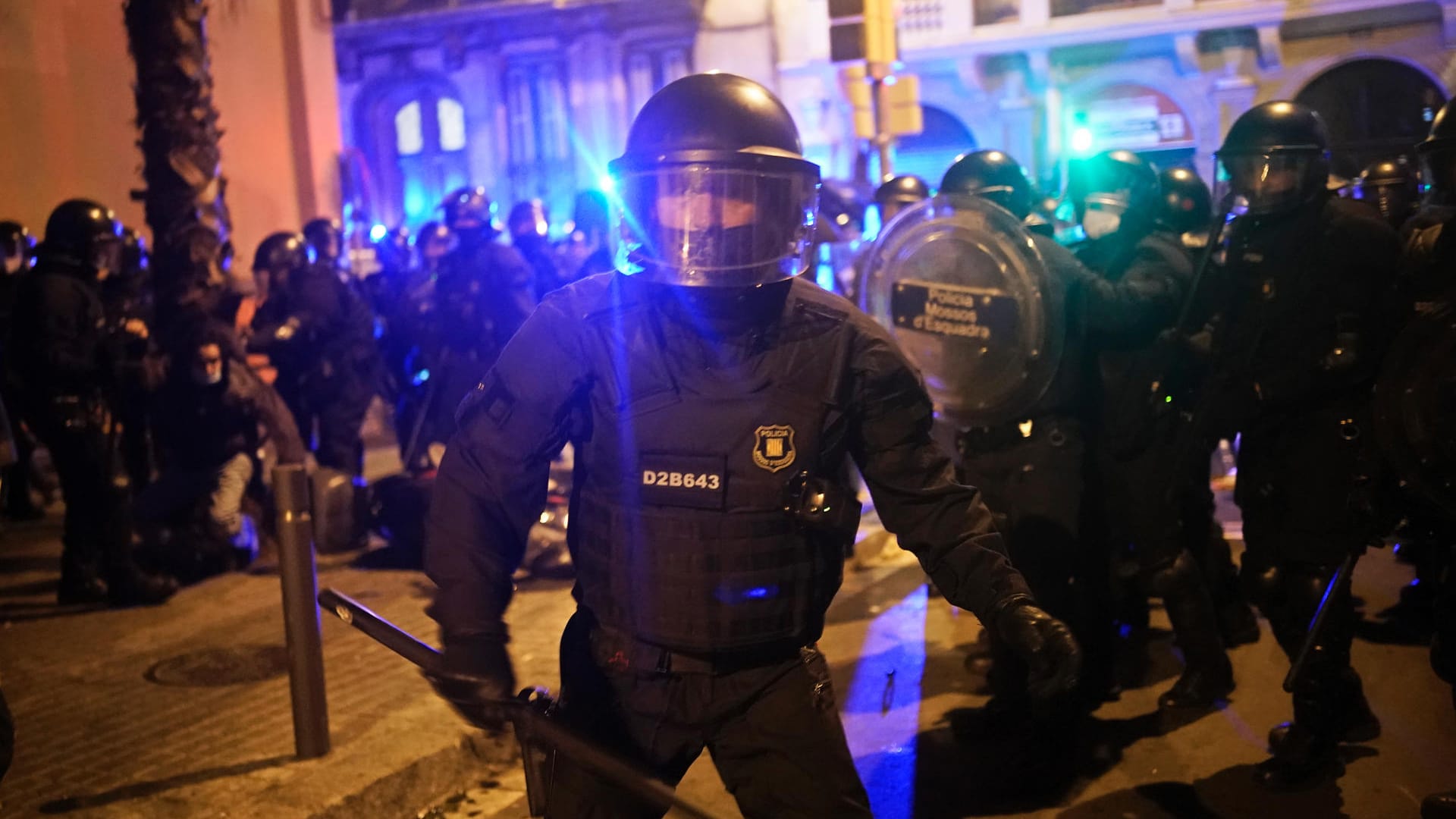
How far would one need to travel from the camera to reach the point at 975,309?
4.34m

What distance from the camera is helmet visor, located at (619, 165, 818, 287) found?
257 cm

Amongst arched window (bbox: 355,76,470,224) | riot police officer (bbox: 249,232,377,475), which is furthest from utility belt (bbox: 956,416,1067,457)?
arched window (bbox: 355,76,470,224)

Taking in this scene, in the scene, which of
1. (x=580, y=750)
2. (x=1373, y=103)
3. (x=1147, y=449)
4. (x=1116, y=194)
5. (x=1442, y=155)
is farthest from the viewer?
(x=1373, y=103)

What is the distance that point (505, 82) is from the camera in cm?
2966

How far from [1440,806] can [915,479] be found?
224 cm

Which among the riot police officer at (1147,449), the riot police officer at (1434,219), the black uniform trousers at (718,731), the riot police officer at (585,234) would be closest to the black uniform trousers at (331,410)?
the riot police officer at (585,234)

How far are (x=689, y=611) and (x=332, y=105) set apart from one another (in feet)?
40.6

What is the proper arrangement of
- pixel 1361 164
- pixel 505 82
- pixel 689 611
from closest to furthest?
pixel 689 611 < pixel 1361 164 < pixel 505 82

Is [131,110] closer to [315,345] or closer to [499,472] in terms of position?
[315,345]

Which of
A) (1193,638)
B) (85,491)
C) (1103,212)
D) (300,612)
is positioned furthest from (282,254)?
(1193,638)

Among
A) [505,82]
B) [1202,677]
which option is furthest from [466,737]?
[505,82]

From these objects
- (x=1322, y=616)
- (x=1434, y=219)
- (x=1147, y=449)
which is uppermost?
(x=1434, y=219)

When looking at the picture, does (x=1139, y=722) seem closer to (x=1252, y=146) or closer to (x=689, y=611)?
(x=1252, y=146)

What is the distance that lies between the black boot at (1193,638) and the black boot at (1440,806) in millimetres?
1152
